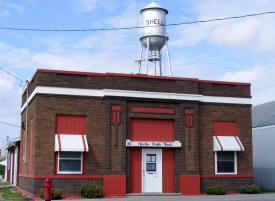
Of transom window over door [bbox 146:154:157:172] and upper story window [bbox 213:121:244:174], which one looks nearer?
transom window over door [bbox 146:154:157:172]

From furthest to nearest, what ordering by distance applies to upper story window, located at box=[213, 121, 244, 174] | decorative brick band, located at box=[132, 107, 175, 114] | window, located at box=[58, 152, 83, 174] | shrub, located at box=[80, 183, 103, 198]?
upper story window, located at box=[213, 121, 244, 174], decorative brick band, located at box=[132, 107, 175, 114], window, located at box=[58, 152, 83, 174], shrub, located at box=[80, 183, 103, 198]

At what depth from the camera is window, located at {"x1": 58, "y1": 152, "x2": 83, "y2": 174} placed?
21797 mm

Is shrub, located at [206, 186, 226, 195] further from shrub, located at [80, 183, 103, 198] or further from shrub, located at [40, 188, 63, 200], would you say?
shrub, located at [40, 188, 63, 200]

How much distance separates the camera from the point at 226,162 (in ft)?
80.3

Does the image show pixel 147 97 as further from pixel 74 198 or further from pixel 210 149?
pixel 74 198

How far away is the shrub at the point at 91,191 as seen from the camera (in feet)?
69.5

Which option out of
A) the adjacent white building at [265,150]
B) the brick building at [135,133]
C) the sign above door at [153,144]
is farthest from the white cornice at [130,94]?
the adjacent white building at [265,150]

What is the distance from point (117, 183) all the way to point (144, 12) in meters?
13.2

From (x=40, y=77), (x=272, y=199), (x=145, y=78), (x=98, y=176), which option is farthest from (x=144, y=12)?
(x=272, y=199)

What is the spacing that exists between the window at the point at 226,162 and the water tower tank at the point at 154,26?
9.32m

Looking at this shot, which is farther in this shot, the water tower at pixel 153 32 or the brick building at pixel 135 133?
the water tower at pixel 153 32

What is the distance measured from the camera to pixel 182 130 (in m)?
23.7

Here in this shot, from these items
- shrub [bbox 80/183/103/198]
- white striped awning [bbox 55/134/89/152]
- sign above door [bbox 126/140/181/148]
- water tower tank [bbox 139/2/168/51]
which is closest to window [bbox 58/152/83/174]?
white striped awning [bbox 55/134/89/152]

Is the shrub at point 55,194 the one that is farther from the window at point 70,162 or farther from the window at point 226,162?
the window at point 226,162
